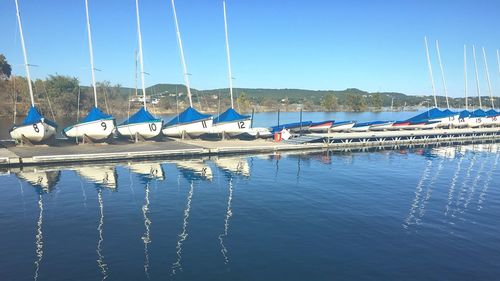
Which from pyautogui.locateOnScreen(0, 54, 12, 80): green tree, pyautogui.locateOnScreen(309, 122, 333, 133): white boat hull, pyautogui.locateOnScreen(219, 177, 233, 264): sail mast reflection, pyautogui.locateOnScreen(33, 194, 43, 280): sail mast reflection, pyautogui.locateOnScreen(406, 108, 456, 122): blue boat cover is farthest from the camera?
pyautogui.locateOnScreen(0, 54, 12, 80): green tree

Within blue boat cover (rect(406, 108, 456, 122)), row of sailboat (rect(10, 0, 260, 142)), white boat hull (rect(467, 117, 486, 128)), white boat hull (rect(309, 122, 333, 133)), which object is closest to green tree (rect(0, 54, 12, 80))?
row of sailboat (rect(10, 0, 260, 142))

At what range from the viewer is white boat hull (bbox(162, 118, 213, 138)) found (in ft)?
152

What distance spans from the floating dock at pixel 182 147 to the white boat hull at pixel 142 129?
1.06 meters

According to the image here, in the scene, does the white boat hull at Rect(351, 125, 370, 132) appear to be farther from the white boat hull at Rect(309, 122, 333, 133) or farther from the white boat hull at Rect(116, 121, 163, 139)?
the white boat hull at Rect(116, 121, 163, 139)

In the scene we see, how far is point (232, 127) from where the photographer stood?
48125mm

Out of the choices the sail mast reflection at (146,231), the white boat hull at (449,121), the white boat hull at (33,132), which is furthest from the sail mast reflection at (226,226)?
the white boat hull at (449,121)

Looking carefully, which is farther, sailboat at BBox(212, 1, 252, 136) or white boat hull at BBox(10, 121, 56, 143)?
sailboat at BBox(212, 1, 252, 136)

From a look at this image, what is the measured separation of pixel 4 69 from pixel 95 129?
110 metres

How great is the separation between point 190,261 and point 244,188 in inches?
505

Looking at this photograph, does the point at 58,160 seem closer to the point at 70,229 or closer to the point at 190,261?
the point at 70,229

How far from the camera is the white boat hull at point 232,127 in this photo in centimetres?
4806

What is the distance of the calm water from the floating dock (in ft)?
6.65

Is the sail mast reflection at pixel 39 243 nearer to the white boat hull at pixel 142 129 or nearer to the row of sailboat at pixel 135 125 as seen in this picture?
the row of sailboat at pixel 135 125

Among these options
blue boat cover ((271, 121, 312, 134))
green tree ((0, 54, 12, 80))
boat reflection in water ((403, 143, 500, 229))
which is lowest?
boat reflection in water ((403, 143, 500, 229))
